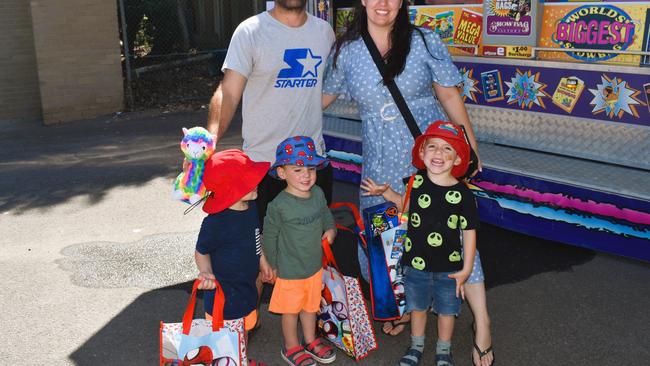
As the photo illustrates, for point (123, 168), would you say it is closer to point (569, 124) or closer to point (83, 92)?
point (83, 92)

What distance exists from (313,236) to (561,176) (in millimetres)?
2222

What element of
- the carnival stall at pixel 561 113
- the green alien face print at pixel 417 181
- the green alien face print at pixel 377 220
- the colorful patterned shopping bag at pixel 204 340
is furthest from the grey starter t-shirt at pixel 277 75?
the carnival stall at pixel 561 113

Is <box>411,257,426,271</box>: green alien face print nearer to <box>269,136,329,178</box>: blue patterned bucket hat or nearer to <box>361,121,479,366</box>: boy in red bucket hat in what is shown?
<box>361,121,479,366</box>: boy in red bucket hat

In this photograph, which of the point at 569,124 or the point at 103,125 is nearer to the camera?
the point at 569,124

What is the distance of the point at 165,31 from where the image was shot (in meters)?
14.7

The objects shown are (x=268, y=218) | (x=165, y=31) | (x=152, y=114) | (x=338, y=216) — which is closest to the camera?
(x=268, y=218)

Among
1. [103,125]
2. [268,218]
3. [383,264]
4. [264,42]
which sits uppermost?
[264,42]

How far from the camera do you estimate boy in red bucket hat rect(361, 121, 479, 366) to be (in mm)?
3225

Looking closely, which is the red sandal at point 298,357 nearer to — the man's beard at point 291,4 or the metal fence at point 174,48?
the man's beard at point 291,4

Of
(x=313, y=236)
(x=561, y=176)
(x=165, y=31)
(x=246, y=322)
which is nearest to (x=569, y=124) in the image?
(x=561, y=176)

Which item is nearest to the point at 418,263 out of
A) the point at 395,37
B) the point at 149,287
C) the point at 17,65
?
the point at 395,37

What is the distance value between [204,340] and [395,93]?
150 cm

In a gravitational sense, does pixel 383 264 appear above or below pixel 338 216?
above

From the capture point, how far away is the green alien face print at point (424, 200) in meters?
3.27
